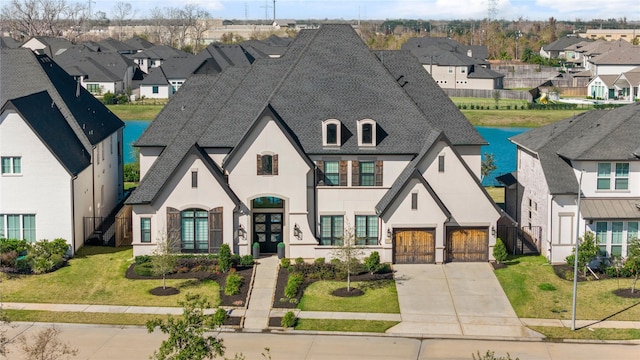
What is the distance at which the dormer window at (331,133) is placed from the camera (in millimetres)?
46688

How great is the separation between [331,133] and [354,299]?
10.0m

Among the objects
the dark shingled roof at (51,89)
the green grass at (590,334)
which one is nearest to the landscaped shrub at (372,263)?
the green grass at (590,334)

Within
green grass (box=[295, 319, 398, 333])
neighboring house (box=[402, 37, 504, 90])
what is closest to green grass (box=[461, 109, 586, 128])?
neighboring house (box=[402, 37, 504, 90])

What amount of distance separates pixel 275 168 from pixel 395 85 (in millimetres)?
8408

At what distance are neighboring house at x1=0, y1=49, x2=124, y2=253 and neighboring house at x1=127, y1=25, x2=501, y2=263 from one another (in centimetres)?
402

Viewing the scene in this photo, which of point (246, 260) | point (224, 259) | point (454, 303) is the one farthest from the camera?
point (246, 260)

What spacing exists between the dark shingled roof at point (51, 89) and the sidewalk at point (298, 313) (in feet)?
43.3

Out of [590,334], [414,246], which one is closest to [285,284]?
[414,246]

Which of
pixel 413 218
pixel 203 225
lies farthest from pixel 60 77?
pixel 413 218

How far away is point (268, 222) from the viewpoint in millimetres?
47188

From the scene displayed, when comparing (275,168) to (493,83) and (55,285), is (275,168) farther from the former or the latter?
(493,83)

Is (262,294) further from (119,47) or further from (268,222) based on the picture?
(119,47)

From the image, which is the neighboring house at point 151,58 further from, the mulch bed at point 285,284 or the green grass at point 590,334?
the green grass at point 590,334

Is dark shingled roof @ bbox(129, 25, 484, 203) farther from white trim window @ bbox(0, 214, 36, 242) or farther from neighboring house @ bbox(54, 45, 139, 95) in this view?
neighboring house @ bbox(54, 45, 139, 95)
